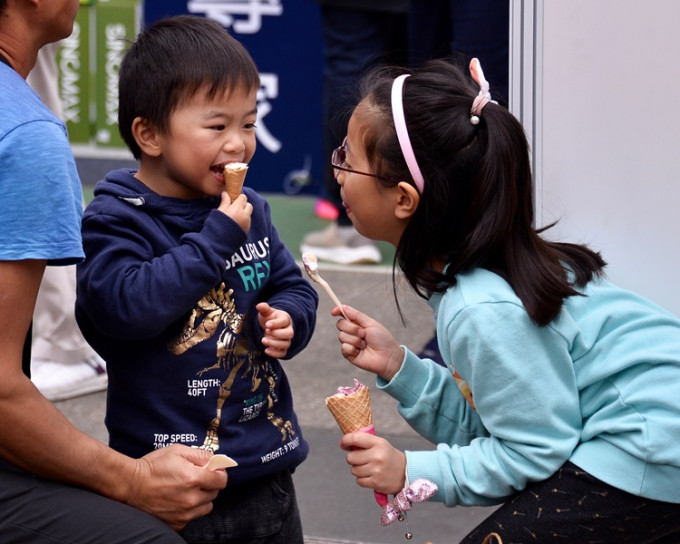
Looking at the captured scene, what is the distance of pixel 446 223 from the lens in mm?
2227

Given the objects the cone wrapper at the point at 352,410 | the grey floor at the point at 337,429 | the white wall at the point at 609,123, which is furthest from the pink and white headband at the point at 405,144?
the grey floor at the point at 337,429

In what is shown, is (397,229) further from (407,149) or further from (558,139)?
(558,139)

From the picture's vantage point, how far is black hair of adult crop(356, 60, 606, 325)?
2.16 meters

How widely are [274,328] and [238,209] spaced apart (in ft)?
0.78

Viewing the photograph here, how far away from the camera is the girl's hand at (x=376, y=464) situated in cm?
214

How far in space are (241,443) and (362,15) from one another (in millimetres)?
3303

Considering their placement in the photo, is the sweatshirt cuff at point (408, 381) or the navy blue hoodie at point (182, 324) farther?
the sweatshirt cuff at point (408, 381)

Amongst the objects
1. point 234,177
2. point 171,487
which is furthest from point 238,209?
point 171,487

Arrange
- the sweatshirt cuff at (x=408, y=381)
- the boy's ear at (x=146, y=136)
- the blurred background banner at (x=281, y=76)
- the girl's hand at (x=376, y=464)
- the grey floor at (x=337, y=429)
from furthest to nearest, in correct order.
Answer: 1. the blurred background banner at (x=281, y=76)
2. the grey floor at (x=337, y=429)
3. the sweatshirt cuff at (x=408, y=381)
4. the boy's ear at (x=146, y=136)
5. the girl's hand at (x=376, y=464)

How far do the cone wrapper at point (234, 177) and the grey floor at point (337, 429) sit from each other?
1315 mm

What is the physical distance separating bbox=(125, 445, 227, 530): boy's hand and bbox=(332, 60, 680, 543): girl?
301 millimetres

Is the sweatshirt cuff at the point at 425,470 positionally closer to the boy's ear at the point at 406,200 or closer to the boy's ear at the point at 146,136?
the boy's ear at the point at 406,200

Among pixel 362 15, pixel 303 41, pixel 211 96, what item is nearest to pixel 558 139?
pixel 211 96

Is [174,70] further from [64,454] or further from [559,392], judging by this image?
[559,392]
